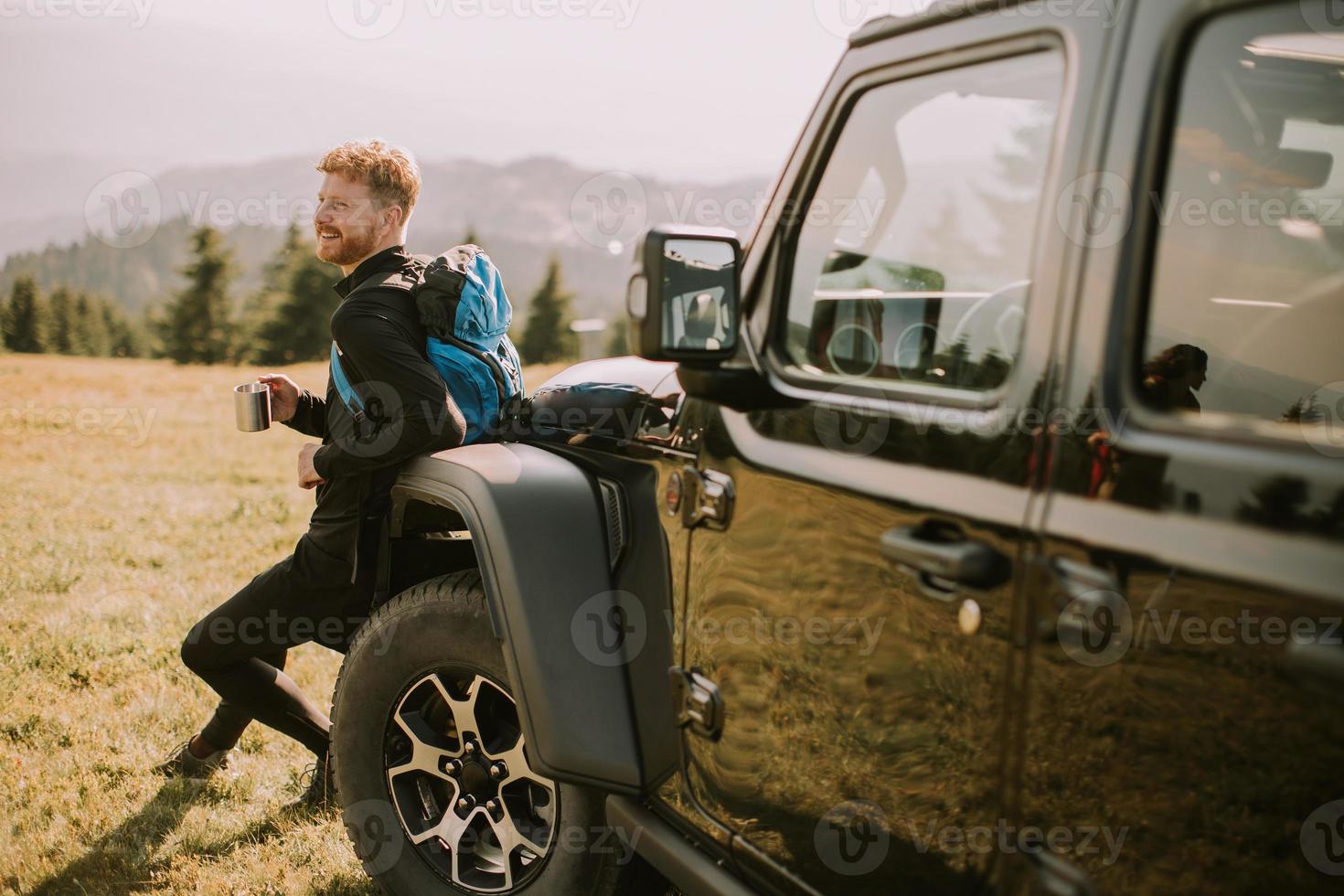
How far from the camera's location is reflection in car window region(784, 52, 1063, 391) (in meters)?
1.63

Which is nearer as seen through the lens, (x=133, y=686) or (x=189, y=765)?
(x=189, y=765)

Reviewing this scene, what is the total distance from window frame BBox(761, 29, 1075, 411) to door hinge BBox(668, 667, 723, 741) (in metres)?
0.67

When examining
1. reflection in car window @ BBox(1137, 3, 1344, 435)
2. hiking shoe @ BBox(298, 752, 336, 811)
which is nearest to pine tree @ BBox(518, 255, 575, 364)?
hiking shoe @ BBox(298, 752, 336, 811)

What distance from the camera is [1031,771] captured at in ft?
→ 4.87

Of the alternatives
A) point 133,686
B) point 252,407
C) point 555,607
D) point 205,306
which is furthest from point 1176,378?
point 205,306

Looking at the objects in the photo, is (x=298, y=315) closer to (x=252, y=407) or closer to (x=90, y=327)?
(x=90, y=327)

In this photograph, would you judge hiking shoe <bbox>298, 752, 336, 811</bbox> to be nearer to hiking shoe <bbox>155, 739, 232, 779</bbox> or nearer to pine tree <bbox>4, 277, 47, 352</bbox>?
hiking shoe <bbox>155, 739, 232, 779</bbox>

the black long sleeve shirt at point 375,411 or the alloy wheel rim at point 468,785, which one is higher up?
the black long sleeve shirt at point 375,411

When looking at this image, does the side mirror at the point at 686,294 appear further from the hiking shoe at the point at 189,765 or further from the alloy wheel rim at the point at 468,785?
the hiking shoe at the point at 189,765

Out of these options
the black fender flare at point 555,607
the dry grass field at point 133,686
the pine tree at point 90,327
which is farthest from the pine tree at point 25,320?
the black fender flare at point 555,607

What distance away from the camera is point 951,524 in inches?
62.1

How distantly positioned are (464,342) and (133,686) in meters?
2.62

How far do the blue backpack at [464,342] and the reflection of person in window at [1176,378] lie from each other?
1815mm

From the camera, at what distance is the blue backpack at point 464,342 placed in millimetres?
2967
